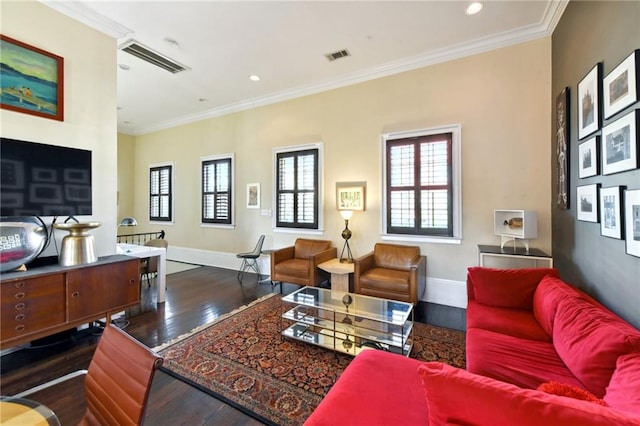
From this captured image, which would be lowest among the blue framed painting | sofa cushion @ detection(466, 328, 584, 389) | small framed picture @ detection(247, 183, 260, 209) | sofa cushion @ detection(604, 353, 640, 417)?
sofa cushion @ detection(466, 328, 584, 389)

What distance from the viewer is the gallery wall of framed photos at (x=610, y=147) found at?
169cm

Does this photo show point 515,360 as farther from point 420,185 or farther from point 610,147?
point 420,185

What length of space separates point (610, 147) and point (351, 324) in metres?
2.54

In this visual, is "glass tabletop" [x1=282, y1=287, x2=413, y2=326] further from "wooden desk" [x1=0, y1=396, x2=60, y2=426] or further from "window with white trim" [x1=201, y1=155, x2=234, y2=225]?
"window with white trim" [x1=201, y1=155, x2=234, y2=225]

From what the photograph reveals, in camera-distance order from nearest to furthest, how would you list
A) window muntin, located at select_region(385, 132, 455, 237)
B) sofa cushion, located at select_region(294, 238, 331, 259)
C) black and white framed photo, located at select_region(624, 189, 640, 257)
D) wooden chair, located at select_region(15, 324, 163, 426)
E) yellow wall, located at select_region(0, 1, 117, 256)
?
wooden chair, located at select_region(15, 324, 163, 426) → black and white framed photo, located at select_region(624, 189, 640, 257) → yellow wall, located at select_region(0, 1, 117, 256) → window muntin, located at select_region(385, 132, 455, 237) → sofa cushion, located at select_region(294, 238, 331, 259)

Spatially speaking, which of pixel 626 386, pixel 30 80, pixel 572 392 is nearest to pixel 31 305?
pixel 30 80

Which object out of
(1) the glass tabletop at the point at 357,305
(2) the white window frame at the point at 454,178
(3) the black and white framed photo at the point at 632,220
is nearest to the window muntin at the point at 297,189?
(2) the white window frame at the point at 454,178

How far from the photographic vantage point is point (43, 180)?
2.64 m

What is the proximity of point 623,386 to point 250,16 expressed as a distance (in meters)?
4.10

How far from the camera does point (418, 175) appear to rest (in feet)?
13.2

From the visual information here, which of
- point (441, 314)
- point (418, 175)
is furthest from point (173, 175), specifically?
point (441, 314)

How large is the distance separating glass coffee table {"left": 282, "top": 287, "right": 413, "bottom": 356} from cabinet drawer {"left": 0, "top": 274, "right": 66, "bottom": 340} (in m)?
2.05

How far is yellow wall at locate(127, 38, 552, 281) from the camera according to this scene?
3.40 meters

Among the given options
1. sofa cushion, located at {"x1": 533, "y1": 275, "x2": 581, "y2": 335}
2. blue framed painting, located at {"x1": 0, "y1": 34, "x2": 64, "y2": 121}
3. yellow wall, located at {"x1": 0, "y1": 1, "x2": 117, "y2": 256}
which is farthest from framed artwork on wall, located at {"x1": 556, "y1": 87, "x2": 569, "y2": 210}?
blue framed painting, located at {"x1": 0, "y1": 34, "x2": 64, "y2": 121}
